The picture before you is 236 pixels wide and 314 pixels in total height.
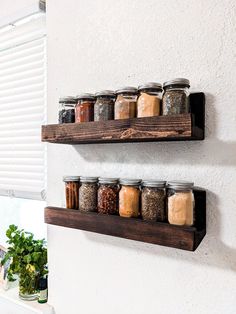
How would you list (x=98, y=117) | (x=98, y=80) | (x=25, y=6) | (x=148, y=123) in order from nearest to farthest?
(x=148, y=123), (x=98, y=117), (x=98, y=80), (x=25, y=6)

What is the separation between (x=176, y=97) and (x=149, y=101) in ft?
0.25

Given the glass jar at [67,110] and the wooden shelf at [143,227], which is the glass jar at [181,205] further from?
the glass jar at [67,110]

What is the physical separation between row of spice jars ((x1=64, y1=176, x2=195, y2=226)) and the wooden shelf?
0.02 metres

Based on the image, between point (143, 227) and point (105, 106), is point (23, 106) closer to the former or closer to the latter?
point (105, 106)

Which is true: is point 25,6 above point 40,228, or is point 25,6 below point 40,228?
above

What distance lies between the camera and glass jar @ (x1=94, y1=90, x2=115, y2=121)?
90 cm

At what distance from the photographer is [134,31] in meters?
1.00

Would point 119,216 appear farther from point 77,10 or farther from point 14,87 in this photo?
point 14,87

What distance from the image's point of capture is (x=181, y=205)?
0.78 meters

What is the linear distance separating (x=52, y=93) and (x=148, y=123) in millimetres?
562

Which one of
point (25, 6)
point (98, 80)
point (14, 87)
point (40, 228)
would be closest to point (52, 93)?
point (98, 80)

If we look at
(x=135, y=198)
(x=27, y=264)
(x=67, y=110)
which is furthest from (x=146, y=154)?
(x=27, y=264)

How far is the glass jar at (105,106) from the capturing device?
90 centimetres

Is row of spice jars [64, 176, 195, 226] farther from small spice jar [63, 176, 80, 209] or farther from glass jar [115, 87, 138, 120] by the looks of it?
glass jar [115, 87, 138, 120]
